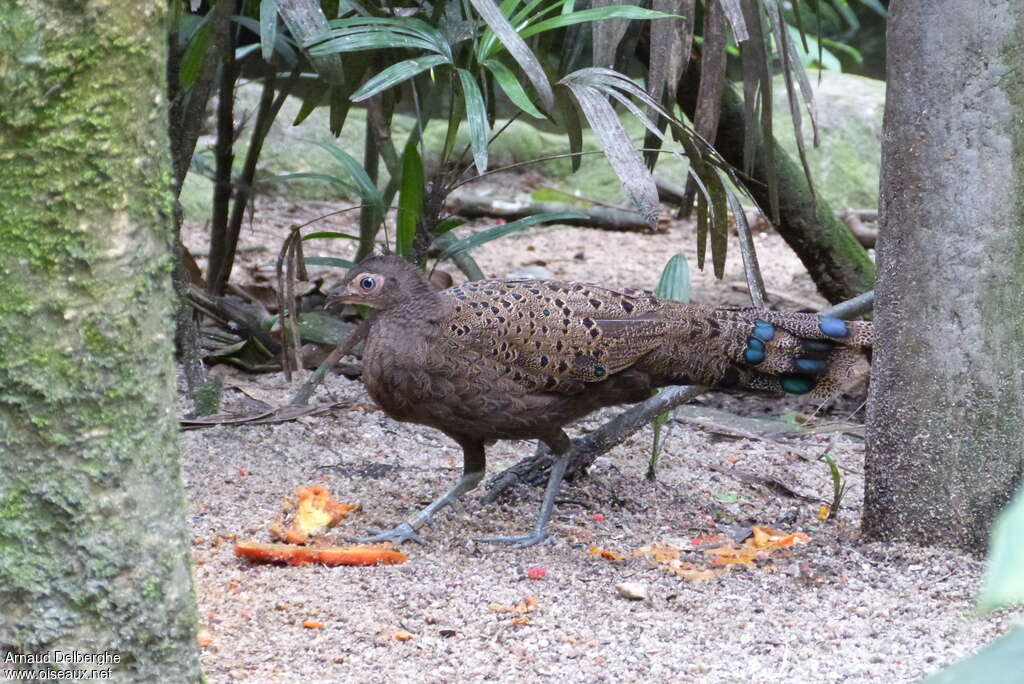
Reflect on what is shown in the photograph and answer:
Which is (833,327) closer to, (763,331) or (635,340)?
(763,331)

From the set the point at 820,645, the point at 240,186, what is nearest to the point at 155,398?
the point at 820,645

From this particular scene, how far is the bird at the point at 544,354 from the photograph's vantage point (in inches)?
150

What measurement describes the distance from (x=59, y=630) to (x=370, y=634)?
1194mm

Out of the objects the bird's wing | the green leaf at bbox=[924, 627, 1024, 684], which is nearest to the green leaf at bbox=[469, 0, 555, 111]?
the bird's wing

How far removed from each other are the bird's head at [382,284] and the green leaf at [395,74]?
593 mm

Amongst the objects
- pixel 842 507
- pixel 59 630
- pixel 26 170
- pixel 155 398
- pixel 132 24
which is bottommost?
pixel 842 507

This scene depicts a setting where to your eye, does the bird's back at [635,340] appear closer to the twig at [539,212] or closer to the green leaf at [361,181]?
the green leaf at [361,181]

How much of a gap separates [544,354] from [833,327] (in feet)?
3.31

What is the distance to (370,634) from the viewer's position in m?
2.97

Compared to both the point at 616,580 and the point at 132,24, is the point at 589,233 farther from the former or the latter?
the point at 132,24

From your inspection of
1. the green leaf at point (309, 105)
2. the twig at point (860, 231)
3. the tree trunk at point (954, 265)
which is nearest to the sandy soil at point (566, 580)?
the tree trunk at point (954, 265)

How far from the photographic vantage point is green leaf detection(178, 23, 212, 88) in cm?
458

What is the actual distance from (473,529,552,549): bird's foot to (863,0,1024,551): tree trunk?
1117 millimetres

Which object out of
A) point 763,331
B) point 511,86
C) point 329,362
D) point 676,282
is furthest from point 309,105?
point 763,331
